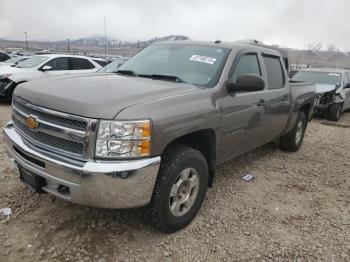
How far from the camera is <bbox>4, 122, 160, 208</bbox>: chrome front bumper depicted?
261 centimetres

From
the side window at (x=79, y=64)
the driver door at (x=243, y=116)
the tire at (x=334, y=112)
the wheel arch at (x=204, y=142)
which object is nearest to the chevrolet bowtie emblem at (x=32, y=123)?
the wheel arch at (x=204, y=142)

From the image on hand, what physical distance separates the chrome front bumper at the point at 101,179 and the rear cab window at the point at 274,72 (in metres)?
2.66

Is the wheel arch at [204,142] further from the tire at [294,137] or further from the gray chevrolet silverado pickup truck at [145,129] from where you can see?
the tire at [294,137]

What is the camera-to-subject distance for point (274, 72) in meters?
5.04

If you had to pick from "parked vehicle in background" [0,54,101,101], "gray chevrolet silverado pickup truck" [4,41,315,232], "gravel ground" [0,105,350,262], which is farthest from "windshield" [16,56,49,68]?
"gray chevrolet silverado pickup truck" [4,41,315,232]

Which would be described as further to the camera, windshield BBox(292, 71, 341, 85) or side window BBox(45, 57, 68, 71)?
windshield BBox(292, 71, 341, 85)

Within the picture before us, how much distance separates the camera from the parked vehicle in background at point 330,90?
10316 millimetres

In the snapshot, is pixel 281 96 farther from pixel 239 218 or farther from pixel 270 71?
pixel 239 218

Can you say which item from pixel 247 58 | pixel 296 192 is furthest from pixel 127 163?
pixel 296 192

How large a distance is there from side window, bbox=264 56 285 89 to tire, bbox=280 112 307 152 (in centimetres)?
120

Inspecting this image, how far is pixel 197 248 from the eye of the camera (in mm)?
3121

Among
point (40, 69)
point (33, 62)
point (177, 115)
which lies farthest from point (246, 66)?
point (33, 62)

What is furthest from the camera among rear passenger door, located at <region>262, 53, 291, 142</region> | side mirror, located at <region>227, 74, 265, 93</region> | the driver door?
rear passenger door, located at <region>262, 53, 291, 142</region>

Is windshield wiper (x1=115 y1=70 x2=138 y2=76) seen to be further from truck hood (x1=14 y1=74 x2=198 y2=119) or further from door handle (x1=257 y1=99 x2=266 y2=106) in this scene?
door handle (x1=257 y1=99 x2=266 y2=106)
